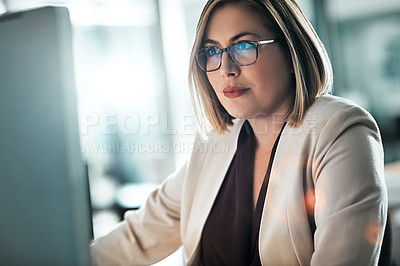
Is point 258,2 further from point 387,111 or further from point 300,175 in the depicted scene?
point 387,111

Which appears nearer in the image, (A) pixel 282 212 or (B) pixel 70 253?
(B) pixel 70 253

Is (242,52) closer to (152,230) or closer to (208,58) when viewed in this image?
(208,58)

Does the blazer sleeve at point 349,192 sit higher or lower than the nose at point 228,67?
lower

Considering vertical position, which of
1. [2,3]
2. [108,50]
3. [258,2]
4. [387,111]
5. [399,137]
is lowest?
[399,137]

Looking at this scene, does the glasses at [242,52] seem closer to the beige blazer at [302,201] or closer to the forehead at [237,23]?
the forehead at [237,23]

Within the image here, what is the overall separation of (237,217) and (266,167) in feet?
0.54

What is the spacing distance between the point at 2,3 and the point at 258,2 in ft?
9.32

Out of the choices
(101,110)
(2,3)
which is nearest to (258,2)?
(101,110)

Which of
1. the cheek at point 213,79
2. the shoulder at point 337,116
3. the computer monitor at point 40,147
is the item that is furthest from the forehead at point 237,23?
the computer monitor at point 40,147

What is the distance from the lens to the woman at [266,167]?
97 cm

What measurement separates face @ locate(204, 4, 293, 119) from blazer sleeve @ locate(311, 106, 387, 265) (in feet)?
0.69

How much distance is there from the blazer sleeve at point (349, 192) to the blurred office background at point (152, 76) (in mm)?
2398

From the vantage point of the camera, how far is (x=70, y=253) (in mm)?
638

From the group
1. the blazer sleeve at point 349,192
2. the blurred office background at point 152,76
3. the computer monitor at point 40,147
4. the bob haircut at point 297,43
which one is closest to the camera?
the computer monitor at point 40,147
